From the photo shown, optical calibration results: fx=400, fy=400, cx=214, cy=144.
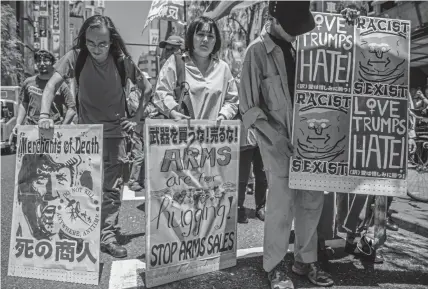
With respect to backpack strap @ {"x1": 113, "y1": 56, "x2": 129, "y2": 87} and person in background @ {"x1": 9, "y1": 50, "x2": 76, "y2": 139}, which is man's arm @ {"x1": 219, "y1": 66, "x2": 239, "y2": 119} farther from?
person in background @ {"x1": 9, "y1": 50, "x2": 76, "y2": 139}

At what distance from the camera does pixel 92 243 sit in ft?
9.16

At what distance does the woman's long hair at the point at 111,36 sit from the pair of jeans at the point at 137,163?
10.8 feet

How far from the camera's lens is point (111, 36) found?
3.35m

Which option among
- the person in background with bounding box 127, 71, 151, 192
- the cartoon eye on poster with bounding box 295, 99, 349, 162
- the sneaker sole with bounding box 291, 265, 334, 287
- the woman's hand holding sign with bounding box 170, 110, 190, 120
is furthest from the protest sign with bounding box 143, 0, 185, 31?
A: the sneaker sole with bounding box 291, 265, 334, 287

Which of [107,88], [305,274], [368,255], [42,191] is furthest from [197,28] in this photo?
[368,255]

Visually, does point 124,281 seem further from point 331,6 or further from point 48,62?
point 331,6

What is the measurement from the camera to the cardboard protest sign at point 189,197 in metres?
2.70

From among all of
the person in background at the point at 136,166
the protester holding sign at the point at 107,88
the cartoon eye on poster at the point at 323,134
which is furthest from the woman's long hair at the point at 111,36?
the person in background at the point at 136,166

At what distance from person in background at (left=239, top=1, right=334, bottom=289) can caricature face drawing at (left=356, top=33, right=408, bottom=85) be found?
0.45 meters

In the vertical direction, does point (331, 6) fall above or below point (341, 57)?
above

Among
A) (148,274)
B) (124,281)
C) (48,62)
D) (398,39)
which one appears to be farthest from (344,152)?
(48,62)

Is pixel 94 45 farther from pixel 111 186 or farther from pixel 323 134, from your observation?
pixel 323 134

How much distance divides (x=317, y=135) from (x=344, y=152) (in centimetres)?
23

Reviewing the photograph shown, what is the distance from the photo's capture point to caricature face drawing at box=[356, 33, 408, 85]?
2826 mm
